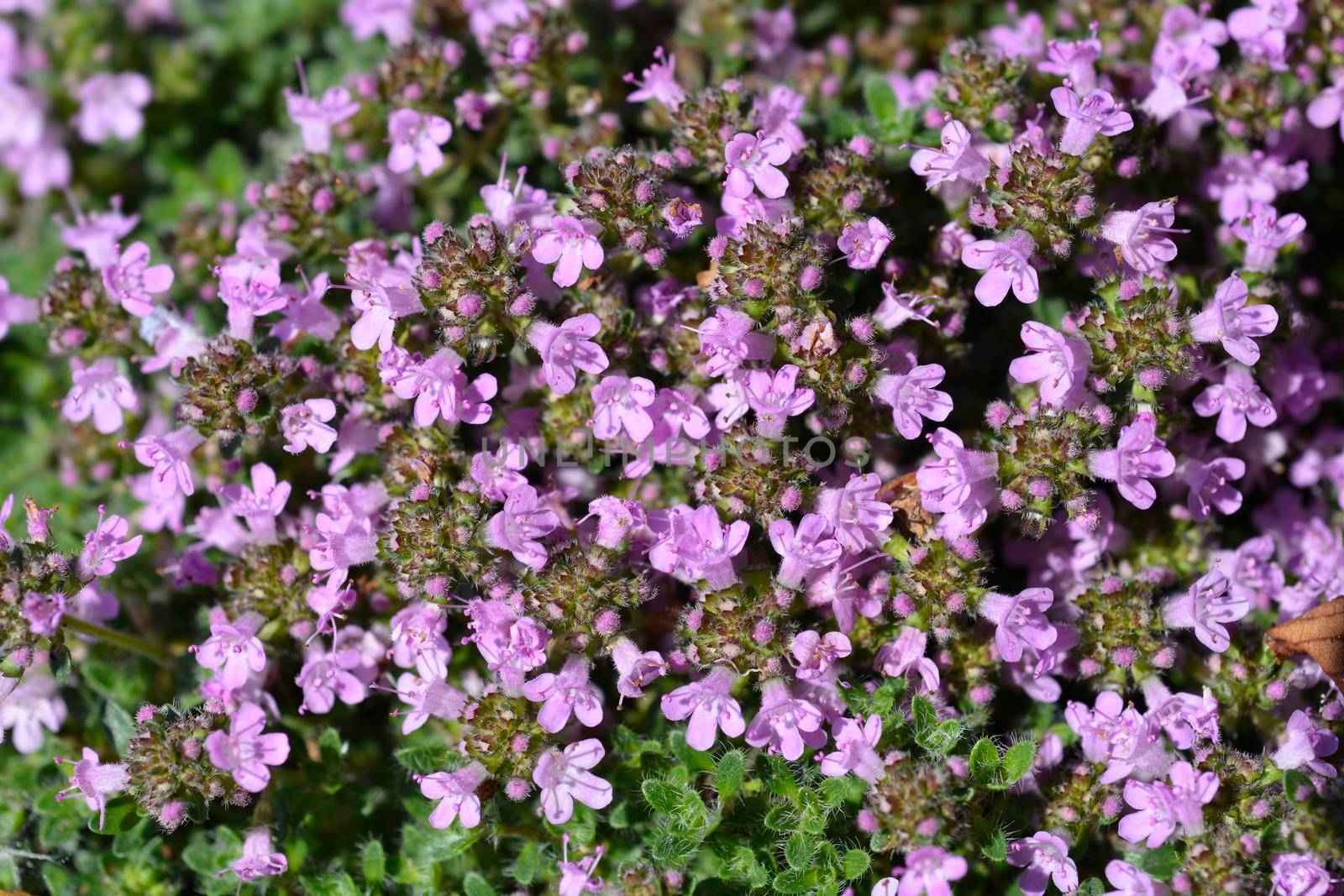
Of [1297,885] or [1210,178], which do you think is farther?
[1210,178]

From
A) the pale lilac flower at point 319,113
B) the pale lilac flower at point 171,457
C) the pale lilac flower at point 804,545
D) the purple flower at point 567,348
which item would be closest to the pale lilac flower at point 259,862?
the pale lilac flower at point 171,457

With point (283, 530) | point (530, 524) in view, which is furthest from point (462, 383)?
point (283, 530)

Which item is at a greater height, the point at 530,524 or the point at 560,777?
the point at 530,524

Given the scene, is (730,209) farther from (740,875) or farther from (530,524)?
(740,875)

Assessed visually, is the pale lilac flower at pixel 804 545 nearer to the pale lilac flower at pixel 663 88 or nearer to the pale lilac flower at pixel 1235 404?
the pale lilac flower at pixel 1235 404

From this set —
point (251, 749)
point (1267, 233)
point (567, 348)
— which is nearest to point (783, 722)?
point (567, 348)

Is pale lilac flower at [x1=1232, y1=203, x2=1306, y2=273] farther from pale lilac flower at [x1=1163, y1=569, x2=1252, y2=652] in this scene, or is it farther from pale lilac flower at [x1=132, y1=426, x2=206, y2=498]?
pale lilac flower at [x1=132, y1=426, x2=206, y2=498]
